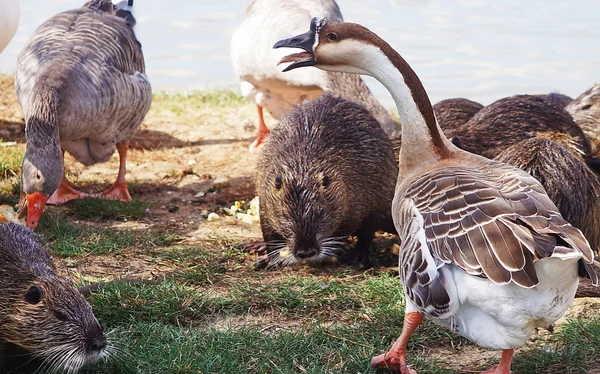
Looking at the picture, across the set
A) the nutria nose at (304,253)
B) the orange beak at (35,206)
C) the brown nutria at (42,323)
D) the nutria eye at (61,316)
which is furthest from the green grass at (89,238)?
the nutria eye at (61,316)

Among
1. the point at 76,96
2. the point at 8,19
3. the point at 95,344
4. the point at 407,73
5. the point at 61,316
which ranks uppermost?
the point at 407,73

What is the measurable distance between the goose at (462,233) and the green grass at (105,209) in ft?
12.4

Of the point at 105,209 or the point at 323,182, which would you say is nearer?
the point at 323,182

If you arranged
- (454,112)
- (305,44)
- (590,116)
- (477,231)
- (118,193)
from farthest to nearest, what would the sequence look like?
1. (590,116)
2. (118,193)
3. (454,112)
4. (305,44)
5. (477,231)

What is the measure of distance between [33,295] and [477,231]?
→ 98.0 inches

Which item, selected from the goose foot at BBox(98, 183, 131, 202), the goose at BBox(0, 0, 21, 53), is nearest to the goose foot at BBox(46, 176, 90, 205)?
the goose foot at BBox(98, 183, 131, 202)

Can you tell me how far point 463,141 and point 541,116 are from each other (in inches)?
34.0

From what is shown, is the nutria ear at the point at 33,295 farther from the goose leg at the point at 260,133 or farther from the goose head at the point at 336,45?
the goose leg at the point at 260,133

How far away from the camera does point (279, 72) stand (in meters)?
10.4

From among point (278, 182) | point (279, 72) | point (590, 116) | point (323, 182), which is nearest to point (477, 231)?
point (323, 182)

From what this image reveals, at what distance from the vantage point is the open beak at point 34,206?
7.52 metres

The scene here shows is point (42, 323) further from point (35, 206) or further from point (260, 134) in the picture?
point (260, 134)

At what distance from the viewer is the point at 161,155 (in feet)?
35.2

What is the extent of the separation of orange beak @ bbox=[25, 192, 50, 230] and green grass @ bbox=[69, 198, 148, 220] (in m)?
0.62
